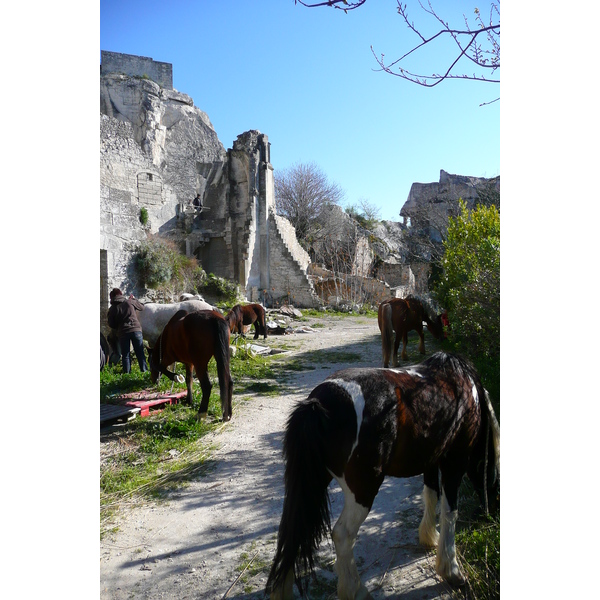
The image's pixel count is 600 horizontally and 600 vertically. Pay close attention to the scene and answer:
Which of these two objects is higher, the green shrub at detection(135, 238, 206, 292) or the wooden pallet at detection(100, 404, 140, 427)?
the green shrub at detection(135, 238, 206, 292)

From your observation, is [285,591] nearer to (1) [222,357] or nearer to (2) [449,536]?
(2) [449,536]

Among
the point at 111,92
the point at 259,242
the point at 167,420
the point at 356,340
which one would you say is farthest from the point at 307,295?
the point at 111,92

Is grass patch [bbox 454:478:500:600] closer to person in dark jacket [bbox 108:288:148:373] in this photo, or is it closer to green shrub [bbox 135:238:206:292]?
person in dark jacket [bbox 108:288:148:373]

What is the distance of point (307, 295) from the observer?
18.9 metres

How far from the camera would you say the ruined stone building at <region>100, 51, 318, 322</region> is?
934cm

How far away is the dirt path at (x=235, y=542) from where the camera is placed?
2.10m

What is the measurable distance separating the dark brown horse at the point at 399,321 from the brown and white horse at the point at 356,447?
13.5 feet

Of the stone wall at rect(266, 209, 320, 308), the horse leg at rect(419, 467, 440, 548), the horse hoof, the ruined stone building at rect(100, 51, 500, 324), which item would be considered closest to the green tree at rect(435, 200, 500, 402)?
the horse leg at rect(419, 467, 440, 548)

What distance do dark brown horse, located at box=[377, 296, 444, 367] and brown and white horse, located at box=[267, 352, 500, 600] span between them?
4.12 metres

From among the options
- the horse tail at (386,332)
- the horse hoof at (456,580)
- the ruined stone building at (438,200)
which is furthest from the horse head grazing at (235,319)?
the ruined stone building at (438,200)

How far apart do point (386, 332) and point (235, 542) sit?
14.6 ft

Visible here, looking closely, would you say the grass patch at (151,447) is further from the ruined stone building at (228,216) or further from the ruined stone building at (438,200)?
the ruined stone building at (438,200)
